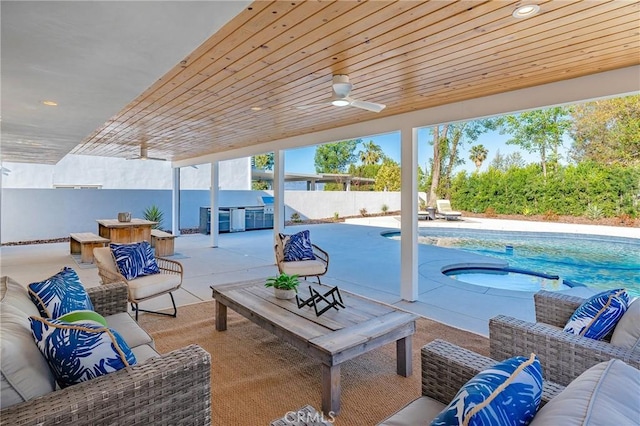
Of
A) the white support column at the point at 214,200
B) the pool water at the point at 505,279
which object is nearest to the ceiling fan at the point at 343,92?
the pool water at the point at 505,279

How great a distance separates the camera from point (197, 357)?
171cm

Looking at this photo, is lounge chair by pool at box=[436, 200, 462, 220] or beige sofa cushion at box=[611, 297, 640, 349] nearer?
beige sofa cushion at box=[611, 297, 640, 349]

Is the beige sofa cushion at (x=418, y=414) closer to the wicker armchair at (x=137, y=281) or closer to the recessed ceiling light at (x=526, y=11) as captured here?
the recessed ceiling light at (x=526, y=11)

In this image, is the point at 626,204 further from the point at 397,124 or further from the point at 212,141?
the point at 212,141

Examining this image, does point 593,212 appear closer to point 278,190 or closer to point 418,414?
point 278,190

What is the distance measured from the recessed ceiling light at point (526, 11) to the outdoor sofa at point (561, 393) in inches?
74.2

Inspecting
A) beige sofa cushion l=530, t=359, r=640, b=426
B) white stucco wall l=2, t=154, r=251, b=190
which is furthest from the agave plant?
beige sofa cushion l=530, t=359, r=640, b=426

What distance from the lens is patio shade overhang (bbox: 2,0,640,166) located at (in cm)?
203

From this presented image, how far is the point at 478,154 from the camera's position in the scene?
1561 cm

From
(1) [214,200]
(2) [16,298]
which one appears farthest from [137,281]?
(1) [214,200]

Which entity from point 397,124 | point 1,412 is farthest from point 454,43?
point 1,412

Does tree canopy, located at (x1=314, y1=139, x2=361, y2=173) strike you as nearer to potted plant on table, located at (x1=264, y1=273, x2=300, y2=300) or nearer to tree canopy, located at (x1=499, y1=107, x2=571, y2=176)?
tree canopy, located at (x1=499, y1=107, x2=571, y2=176)

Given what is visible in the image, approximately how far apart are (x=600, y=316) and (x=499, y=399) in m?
1.51

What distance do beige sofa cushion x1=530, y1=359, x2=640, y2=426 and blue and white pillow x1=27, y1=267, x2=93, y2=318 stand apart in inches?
95.8
